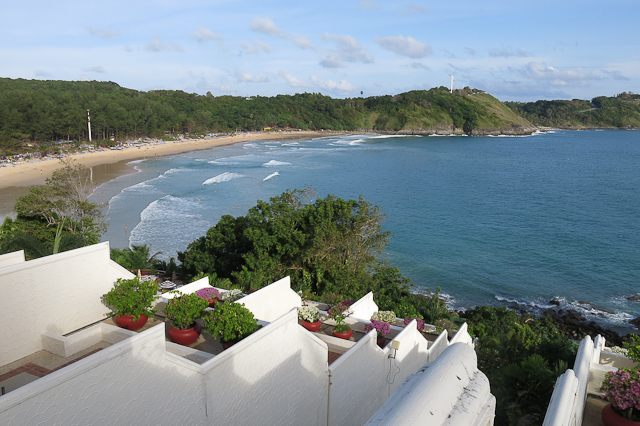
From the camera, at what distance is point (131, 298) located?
700 cm

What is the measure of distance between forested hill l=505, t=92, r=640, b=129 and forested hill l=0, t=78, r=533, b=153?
3746cm

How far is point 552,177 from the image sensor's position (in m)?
59.5

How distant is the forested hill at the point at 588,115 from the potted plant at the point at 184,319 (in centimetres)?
20914

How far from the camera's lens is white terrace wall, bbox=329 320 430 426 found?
6973 millimetres

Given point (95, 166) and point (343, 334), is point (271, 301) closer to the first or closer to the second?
point (343, 334)

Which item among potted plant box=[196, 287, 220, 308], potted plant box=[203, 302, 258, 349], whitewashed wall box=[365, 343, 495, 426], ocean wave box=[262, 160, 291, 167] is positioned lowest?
ocean wave box=[262, 160, 291, 167]

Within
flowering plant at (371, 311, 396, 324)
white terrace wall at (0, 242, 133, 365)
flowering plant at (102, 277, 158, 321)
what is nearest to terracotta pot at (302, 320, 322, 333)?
flowering plant at (371, 311, 396, 324)

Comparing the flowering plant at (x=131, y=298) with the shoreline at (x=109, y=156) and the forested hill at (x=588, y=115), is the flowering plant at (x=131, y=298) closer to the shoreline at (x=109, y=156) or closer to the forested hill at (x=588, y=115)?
the shoreline at (x=109, y=156)

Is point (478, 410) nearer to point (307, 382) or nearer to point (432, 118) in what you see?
point (307, 382)

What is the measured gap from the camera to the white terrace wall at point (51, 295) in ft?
19.8

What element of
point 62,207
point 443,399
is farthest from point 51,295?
point 62,207

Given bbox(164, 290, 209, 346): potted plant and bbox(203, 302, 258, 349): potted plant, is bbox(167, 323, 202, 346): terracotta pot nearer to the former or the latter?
bbox(164, 290, 209, 346): potted plant

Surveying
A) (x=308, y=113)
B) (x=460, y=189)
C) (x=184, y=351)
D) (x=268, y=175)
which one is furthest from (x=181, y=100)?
(x=184, y=351)

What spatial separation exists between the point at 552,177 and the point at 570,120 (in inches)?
6104
